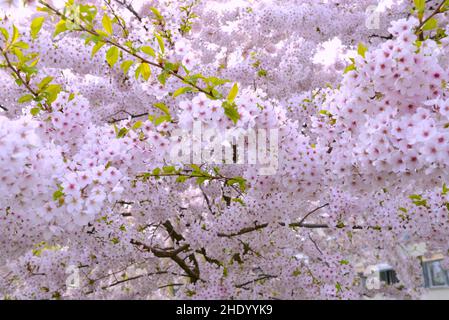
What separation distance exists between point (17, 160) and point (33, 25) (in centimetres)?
111

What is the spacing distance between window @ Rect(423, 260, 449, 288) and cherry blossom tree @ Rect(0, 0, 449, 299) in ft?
25.2

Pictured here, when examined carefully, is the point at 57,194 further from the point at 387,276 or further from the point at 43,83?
the point at 387,276

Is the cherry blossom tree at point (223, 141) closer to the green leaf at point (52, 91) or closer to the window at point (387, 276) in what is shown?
the green leaf at point (52, 91)

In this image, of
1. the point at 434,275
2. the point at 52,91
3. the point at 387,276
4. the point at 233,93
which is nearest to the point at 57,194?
the point at 52,91

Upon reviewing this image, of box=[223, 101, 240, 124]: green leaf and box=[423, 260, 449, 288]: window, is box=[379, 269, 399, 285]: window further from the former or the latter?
box=[223, 101, 240, 124]: green leaf

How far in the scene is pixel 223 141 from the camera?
3215 millimetres

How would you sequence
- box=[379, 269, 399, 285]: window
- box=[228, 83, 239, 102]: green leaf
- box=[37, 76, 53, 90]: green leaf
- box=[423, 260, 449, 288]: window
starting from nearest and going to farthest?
box=[228, 83, 239, 102]: green leaf < box=[37, 76, 53, 90]: green leaf < box=[423, 260, 449, 288]: window < box=[379, 269, 399, 285]: window

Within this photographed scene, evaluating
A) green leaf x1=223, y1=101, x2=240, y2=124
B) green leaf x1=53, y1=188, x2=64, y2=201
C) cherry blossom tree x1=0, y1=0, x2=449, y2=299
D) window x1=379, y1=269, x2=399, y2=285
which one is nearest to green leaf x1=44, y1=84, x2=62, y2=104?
cherry blossom tree x1=0, y1=0, x2=449, y2=299

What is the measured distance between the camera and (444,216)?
16.9 ft

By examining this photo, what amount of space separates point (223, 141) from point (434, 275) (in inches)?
708

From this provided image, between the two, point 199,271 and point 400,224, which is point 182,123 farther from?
point 199,271

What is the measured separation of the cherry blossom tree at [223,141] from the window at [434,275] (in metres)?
7.69

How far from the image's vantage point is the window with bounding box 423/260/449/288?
1767 cm
